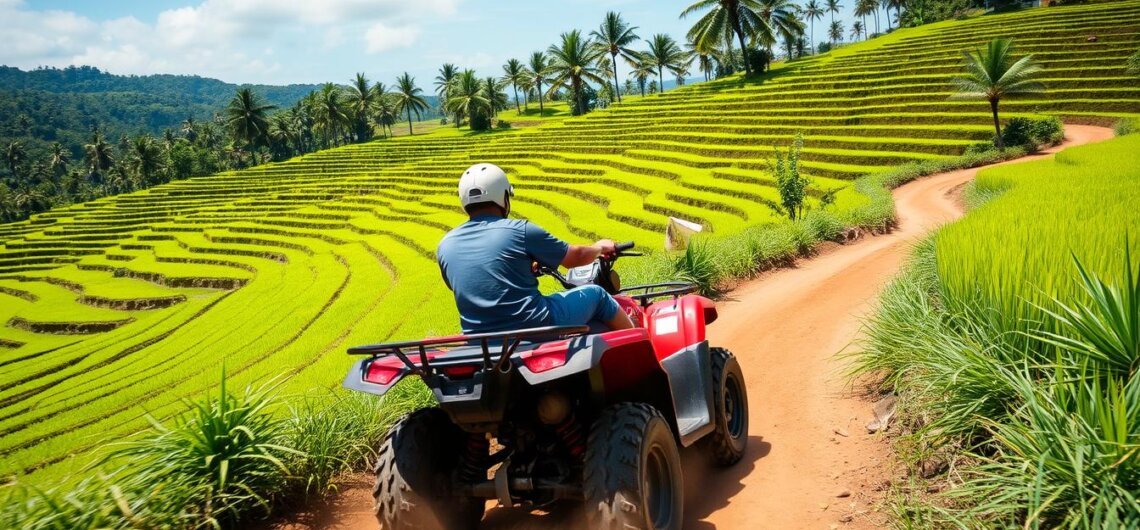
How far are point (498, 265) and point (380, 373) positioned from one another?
73 cm

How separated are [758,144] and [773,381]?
29200 mm

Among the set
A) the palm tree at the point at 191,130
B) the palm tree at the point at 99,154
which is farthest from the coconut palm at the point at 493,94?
the palm tree at the point at 191,130

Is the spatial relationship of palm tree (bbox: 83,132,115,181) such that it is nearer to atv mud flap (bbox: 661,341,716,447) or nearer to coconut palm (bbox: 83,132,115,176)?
coconut palm (bbox: 83,132,115,176)

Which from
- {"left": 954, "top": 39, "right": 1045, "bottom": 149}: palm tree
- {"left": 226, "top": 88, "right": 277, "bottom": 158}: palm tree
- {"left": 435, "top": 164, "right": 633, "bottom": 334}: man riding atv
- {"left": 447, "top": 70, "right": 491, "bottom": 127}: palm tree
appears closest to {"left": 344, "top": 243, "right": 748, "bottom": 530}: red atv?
{"left": 435, "top": 164, "right": 633, "bottom": 334}: man riding atv

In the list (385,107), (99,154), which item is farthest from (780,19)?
(99,154)

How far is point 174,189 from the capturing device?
64.0 m

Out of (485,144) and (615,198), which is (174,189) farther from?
(615,198)

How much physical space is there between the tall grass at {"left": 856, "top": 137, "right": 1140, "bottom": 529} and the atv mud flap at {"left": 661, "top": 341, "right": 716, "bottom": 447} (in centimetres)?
101

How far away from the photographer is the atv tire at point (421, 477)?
9.91 feet

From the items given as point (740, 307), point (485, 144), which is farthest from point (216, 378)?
point (485, 144)

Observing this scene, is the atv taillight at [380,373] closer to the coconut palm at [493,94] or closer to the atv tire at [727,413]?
the atv tire at [727,413]

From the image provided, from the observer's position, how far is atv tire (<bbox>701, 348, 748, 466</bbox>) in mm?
3988

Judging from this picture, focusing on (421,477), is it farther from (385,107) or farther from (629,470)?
(385,107)

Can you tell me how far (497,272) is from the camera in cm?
313
